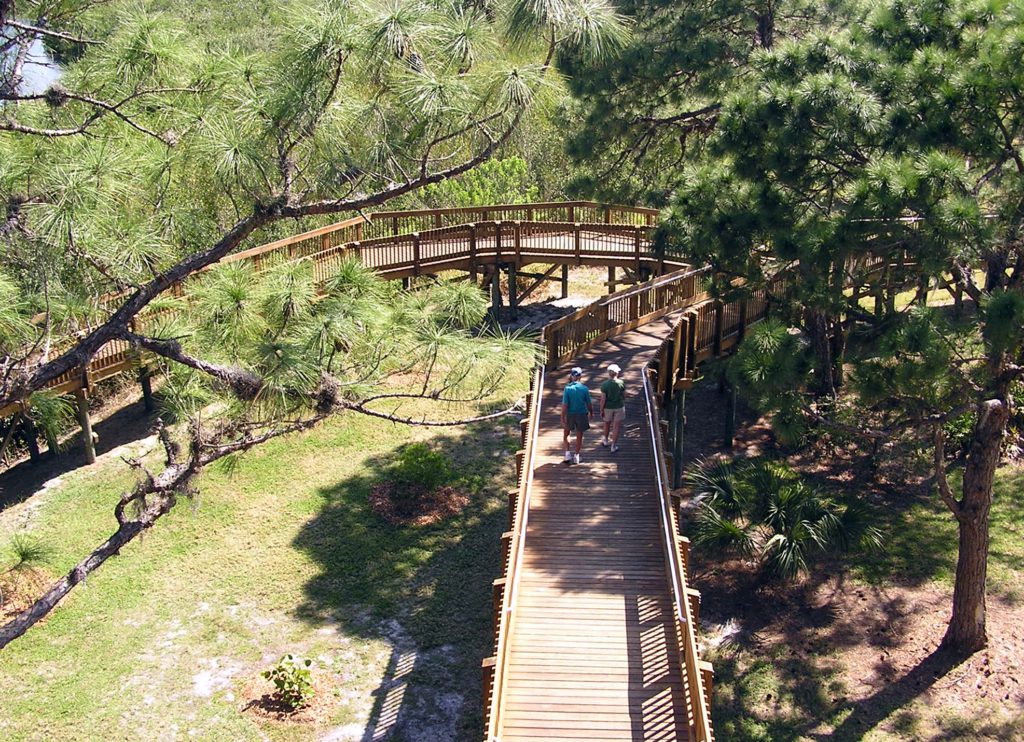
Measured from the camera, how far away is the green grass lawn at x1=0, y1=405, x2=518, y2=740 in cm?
1220

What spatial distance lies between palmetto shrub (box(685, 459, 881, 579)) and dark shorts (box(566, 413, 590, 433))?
113 inches

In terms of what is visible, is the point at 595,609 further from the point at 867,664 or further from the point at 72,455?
the point at 72,455

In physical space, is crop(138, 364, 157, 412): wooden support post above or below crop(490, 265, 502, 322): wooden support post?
below

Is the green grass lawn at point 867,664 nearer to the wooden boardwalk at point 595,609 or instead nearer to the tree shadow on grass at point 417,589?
the wooden boardwalk at point 595,609

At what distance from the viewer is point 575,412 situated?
1299cm

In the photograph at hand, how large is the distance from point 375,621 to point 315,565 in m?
1.86

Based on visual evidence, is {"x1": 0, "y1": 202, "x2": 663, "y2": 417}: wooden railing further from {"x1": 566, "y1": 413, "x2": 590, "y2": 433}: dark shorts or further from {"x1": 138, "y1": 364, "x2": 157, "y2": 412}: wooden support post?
{"x1": 566, "y1": 413, "x2": 590, "y2": 433}: dark shorts

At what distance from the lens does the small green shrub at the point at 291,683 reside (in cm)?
1218

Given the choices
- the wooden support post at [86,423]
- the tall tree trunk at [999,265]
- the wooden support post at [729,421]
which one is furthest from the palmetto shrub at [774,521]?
the wooden support post at [86,423]

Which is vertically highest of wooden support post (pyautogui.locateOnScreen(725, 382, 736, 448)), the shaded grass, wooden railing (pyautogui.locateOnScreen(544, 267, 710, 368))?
wooden railing (pyautogui.locateOnScreen(544, 267, 710, 368))

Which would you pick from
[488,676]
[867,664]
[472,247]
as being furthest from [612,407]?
[472,247]

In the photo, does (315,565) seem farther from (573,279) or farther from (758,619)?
(573,279)

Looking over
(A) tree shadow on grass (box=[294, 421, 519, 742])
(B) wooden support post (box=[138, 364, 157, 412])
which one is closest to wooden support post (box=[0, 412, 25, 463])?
(B) wooden support post (box=[138, 364, 157, 412])

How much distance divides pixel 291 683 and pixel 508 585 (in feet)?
12.1
